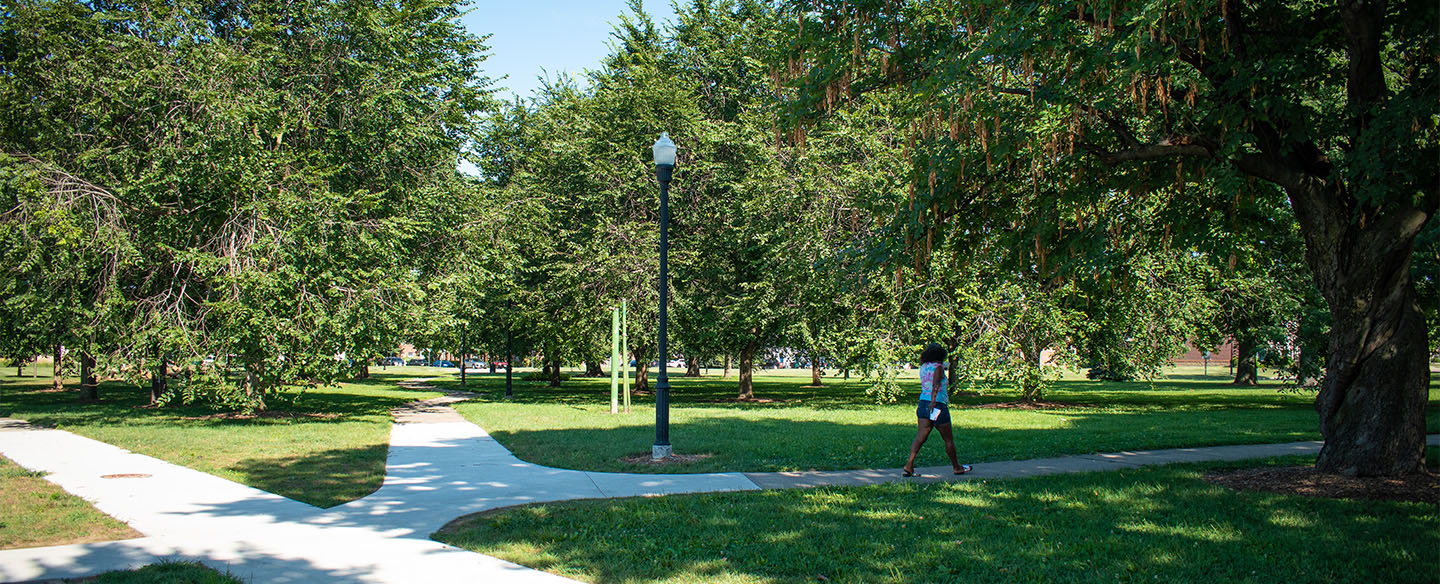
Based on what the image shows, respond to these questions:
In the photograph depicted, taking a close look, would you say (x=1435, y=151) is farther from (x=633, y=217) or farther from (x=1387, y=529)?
(x=633, y=217)

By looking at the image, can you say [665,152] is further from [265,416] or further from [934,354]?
[265,416]

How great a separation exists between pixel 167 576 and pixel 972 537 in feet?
18.3

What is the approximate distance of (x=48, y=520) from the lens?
23.4 ft

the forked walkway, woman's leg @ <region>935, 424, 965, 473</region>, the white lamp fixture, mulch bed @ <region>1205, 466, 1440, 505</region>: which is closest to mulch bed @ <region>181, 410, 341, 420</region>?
the forked walkway

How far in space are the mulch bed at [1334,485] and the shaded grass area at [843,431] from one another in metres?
3.03

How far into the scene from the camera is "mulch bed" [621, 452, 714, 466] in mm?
10852

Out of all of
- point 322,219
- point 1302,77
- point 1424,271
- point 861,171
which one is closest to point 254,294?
point 322,219

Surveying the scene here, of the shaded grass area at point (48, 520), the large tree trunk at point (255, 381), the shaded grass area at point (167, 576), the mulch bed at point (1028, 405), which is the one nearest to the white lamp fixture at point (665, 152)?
the shaded grass area at point (48, 520)

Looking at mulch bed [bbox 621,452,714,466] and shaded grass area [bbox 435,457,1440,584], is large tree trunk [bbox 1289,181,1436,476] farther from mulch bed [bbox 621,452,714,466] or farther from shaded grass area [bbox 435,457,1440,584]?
mulch bed [bbox 621,452,714,466]

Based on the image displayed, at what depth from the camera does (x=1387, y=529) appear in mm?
6352

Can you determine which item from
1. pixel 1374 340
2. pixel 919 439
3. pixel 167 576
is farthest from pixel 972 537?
pixel 167 576

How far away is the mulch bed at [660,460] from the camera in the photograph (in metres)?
10.9

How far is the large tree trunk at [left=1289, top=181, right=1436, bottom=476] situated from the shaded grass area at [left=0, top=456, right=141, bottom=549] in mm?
11274

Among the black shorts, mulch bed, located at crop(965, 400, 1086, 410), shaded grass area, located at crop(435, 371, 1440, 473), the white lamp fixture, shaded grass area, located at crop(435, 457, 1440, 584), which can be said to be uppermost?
the white lamp fixture
